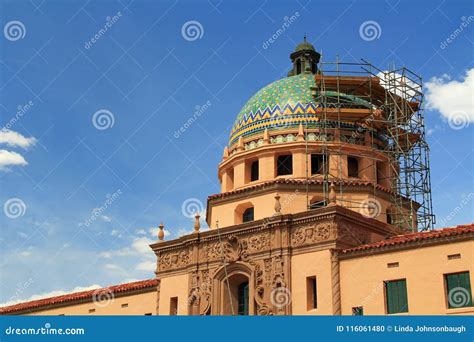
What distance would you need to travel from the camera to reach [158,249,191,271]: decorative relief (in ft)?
118

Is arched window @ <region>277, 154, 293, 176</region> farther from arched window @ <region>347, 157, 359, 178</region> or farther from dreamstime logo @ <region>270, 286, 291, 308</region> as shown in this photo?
dreamstime logo @ <region>270, 286, 291, 308</region>

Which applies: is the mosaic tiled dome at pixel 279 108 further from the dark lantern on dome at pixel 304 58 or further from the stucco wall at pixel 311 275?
the stucco wall at pixel 311 275

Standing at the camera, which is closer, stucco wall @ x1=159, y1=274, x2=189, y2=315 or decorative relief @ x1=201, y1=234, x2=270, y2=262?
decorative relief @ x1=201, y1=234, x2=270, y2=262

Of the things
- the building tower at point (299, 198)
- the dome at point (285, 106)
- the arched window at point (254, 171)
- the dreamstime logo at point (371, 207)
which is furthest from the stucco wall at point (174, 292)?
the dreamstime logo at point (371, 207)

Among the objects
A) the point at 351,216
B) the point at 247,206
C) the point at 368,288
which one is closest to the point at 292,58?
the point at 247,206

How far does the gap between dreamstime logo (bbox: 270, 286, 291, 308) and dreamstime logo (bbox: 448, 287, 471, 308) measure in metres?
7.26

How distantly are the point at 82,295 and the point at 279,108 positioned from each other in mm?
16413

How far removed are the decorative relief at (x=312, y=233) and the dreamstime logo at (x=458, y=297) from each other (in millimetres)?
5838

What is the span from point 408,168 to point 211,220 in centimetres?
1114

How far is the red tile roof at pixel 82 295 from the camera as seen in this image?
38.9 metres

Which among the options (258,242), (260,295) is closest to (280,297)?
(260,295)

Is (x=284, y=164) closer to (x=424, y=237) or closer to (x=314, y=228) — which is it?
(x=314, y=228)

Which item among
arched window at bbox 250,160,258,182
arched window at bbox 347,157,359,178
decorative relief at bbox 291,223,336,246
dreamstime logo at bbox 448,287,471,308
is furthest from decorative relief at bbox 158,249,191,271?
dreamstime logo at bbox 448,287,471,308

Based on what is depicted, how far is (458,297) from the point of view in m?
26.5
